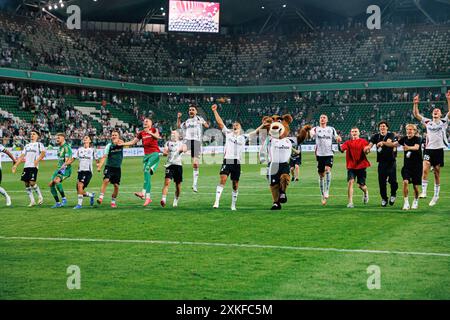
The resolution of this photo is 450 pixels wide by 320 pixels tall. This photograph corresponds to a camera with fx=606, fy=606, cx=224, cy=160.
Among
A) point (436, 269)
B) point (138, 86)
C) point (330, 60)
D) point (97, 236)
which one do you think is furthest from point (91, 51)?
point (436, 269)

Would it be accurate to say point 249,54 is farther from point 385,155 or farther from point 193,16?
point 385,155

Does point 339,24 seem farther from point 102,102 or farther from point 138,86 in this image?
point 102,102

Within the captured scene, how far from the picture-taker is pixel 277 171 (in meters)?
15.0

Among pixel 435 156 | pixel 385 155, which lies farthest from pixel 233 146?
pixel 435 156

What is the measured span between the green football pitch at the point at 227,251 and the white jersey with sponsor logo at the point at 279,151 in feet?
4.67

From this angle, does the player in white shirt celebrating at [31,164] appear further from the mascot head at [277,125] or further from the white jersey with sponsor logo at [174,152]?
the mascot head at [277,125]

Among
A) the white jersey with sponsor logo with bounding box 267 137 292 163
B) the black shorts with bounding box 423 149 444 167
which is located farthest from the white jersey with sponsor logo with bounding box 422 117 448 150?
the white jersey with sponsor logo with bounding box 267 137 292 163

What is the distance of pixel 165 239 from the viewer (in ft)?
39.1

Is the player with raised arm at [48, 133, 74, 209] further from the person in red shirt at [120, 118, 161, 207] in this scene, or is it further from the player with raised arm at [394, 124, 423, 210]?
the player with raised arm at [394, 124, 423, 210]

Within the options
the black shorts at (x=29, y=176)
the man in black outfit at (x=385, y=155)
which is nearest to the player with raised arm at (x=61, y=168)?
the black shorts at (x=29, y=176)

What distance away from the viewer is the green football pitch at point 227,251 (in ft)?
26.4

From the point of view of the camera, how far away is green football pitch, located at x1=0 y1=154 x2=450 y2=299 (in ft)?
26.4

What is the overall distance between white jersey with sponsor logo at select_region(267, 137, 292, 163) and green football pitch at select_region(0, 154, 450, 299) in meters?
1.42

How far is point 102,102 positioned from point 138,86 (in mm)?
6615
